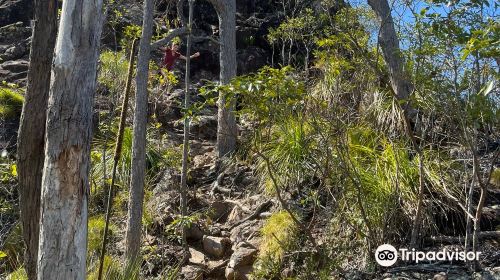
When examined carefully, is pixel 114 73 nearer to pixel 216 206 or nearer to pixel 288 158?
pixel 216 206

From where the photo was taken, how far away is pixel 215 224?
25.3 ft

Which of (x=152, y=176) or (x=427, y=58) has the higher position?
(x=427, y=58)

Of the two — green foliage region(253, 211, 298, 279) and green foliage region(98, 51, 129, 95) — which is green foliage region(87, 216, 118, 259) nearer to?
green foliage region(253, 211, 298, 279)

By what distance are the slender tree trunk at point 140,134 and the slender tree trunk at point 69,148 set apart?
357 cm

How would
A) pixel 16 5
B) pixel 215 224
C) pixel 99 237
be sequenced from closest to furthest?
pixel 99 237, pixel 215 224, pixel 16 5

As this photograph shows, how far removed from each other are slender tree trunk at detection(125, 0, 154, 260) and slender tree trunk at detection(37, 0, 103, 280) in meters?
3.57

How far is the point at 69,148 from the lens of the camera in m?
3.19

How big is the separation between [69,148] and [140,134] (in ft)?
12.6

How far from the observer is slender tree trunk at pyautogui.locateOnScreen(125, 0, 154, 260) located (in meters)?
6.77

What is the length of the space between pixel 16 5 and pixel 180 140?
252 inches

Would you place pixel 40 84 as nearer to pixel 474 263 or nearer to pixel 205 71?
pixel 474 263

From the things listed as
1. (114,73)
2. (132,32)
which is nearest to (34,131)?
(132,32)

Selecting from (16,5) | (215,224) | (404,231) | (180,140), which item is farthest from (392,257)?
(16,5)

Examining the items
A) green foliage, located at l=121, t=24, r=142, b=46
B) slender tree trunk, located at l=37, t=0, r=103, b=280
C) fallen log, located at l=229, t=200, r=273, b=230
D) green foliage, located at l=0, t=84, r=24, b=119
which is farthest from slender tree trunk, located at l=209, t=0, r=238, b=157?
slender tree trunk, located at l=37, t=0, r=103, b=280
